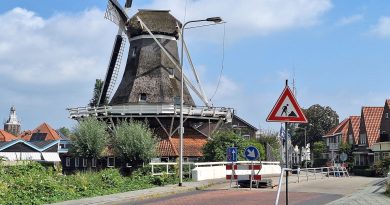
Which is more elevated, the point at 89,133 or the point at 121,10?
the point at 121,10

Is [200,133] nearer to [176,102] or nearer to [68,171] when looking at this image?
[176,102]

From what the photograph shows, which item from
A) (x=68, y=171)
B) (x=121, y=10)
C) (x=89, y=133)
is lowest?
(x=68, y=171)

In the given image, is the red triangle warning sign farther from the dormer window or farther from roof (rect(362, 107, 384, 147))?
roof (rect(362, 107, 384, 147))

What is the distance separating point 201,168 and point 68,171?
29782 millimetres

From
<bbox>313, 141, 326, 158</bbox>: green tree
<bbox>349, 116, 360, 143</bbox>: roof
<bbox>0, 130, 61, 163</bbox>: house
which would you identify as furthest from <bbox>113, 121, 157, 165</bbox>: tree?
<bbox>313, 141, 326, 158</bbox>: green tree

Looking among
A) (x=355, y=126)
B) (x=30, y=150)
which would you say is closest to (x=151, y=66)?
(x=30, y=150)

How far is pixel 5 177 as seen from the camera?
21109 mm

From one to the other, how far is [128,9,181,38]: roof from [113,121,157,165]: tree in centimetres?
1189

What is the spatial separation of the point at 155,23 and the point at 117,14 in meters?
4.30

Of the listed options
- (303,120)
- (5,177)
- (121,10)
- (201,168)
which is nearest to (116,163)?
(121,10)

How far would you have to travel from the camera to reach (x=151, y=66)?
2062 inches

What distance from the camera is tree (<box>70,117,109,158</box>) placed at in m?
47.6

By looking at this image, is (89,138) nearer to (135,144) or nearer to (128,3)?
(135,144)

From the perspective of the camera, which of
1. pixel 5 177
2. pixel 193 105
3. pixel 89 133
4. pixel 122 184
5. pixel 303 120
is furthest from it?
pixel 193 105
